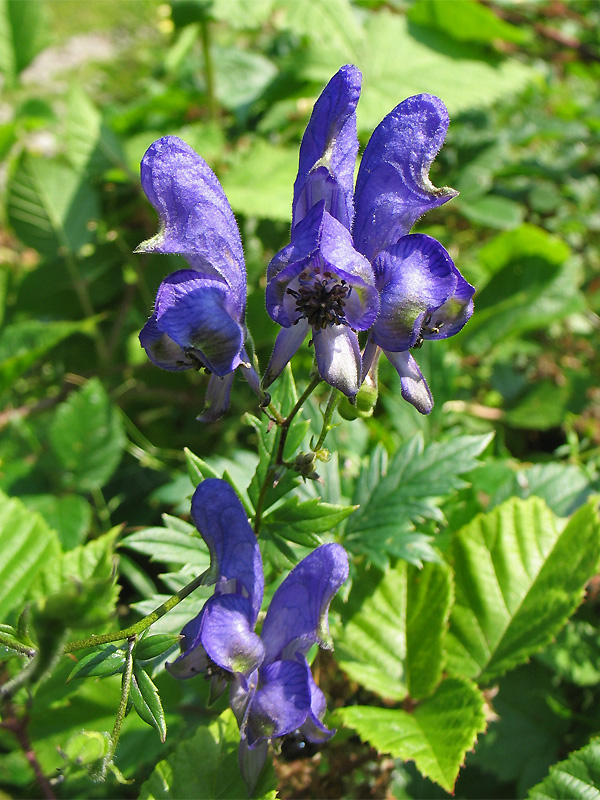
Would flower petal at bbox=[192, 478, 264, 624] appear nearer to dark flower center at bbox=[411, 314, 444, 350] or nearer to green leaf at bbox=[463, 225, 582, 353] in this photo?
dark flower center at bbox=[411, 314, 444, 350]

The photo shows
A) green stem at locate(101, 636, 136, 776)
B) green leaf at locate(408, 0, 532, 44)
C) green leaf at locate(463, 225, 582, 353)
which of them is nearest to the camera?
green stem at locate(101, 636, 136, 776)

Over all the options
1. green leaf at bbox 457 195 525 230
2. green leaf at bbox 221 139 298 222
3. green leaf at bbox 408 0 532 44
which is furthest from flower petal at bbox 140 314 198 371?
green leaf at bbox 408 0 532 44

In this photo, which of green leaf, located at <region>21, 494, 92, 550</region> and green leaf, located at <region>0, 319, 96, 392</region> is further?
green leaf, located at <region>0, 319, 96, 392</region>

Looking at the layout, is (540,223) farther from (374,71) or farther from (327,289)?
(327,289)

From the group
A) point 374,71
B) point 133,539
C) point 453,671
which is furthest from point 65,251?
point 453,671

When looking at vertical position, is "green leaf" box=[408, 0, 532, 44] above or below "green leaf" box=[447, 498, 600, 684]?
above

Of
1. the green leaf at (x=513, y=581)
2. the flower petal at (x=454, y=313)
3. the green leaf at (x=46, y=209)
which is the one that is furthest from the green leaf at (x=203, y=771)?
the green leaf at (x=46, y=209)
